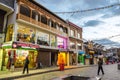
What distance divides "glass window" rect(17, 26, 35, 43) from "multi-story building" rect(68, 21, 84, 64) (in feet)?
42.7

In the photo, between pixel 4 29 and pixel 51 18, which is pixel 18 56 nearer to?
pixel 4 29

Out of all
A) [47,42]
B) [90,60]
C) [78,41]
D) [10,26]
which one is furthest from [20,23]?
[90,60]

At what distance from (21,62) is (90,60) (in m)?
30.4

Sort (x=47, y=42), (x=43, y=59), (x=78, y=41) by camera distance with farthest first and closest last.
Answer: (x=78, y=41) → (x=47, y=42) → (x=43, y=59)

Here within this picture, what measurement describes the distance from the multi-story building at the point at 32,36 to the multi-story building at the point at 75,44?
4.72 metres

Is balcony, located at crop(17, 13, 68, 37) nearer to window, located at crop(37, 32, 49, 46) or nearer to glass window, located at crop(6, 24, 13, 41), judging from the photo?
window, located at crop(37, 32, 49, 46)

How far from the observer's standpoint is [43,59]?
26109 mm

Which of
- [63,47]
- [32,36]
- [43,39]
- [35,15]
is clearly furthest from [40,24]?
[63,47]

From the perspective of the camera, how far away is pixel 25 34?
73.6ft

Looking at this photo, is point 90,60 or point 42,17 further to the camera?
point 90,60

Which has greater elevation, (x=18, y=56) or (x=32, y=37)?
(x=32, y=37)

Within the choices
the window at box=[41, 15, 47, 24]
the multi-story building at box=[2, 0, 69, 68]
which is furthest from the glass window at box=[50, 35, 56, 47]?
the window at box=[41, 15, 47, 24]

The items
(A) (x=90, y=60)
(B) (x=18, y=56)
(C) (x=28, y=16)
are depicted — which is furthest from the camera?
(A) (x=90, y=60)

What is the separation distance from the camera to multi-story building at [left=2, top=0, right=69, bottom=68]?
20.4 m
